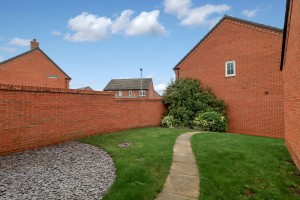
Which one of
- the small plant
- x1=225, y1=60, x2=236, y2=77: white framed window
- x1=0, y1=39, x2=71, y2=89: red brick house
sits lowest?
the small plant

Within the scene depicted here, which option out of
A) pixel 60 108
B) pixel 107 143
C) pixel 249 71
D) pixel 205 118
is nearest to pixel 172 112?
pixel 205 118

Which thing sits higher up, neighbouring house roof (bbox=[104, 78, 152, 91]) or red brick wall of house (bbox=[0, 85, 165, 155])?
neighbouring house roof (bbox=[104, 78, 152, 91])

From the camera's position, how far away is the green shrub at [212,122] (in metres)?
14.7

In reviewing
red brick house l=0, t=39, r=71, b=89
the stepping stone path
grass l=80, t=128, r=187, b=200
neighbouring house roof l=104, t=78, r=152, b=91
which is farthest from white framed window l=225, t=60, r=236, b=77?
neighbouring house roof l=104, t=78, r=152, b=91

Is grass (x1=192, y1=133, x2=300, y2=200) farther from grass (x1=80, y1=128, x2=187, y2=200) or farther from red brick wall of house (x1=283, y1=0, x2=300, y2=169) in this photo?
grass (x1=80, y1=128, x2=187, y2=200)

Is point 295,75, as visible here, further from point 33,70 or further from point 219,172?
point 33,70

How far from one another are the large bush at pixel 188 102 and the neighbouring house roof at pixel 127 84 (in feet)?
113

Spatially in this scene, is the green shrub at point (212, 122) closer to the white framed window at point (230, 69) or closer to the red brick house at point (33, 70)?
the white framed window at point (230, 69)

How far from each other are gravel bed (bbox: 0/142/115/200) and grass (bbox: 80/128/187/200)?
0.28m

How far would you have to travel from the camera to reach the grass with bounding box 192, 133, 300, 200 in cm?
434

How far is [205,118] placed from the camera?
15.0 metres

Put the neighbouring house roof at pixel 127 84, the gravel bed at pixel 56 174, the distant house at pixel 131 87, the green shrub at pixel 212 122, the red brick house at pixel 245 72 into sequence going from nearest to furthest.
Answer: the gravel bed at pixel 56 174
the red brick house at pixel 245 72
the green shrub at pixel 212 122
the distant house at pixel 131 87
the neighbouring house roof at pixel 127 84

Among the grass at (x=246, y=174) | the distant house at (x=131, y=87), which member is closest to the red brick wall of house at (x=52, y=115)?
the grass at (x=246, y=174)

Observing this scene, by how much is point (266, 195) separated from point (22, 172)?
5.68 metres
